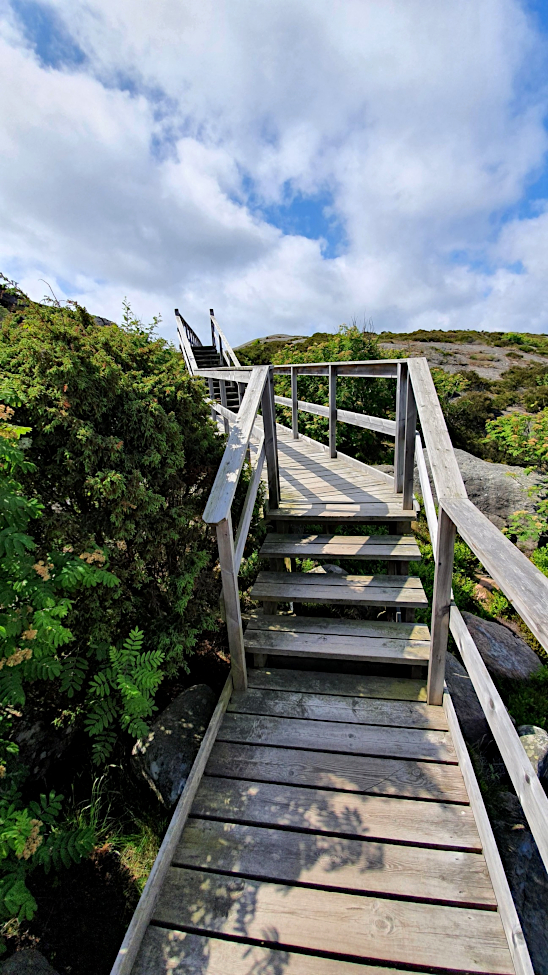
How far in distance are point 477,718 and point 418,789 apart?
1336 mm

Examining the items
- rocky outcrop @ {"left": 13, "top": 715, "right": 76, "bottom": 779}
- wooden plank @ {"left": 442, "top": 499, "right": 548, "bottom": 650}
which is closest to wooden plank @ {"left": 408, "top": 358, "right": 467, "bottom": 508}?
wooden plank @ {"left": 442, "top": 499, "right": 548, "bottom": 650}

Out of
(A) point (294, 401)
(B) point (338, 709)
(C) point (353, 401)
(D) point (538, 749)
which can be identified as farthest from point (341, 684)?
(C) point (353, 401)

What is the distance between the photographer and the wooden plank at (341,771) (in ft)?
6.97

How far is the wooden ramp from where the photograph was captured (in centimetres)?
160

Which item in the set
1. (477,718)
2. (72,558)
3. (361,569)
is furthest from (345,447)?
(72,558)

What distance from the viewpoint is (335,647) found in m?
2.81

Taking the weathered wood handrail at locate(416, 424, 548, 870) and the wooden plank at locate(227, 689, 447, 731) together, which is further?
the wooden plank at locate(227, 689, 447, 731)

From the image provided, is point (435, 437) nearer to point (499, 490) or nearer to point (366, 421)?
point (366, 421)

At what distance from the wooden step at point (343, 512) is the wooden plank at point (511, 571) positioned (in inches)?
62.5

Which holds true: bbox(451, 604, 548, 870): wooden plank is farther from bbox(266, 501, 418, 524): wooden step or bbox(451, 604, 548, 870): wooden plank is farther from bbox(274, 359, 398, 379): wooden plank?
bbox(274, 359, 398, 379): wooden plank

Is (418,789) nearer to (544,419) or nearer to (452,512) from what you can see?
(452,512)

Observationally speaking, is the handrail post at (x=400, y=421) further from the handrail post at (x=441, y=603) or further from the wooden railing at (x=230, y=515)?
the handrail post at (x=441, y=603)

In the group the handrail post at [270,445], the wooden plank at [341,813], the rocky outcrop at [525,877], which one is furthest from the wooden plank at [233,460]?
the rocky outcrop at [525,877]

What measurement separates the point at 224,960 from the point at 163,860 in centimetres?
42
